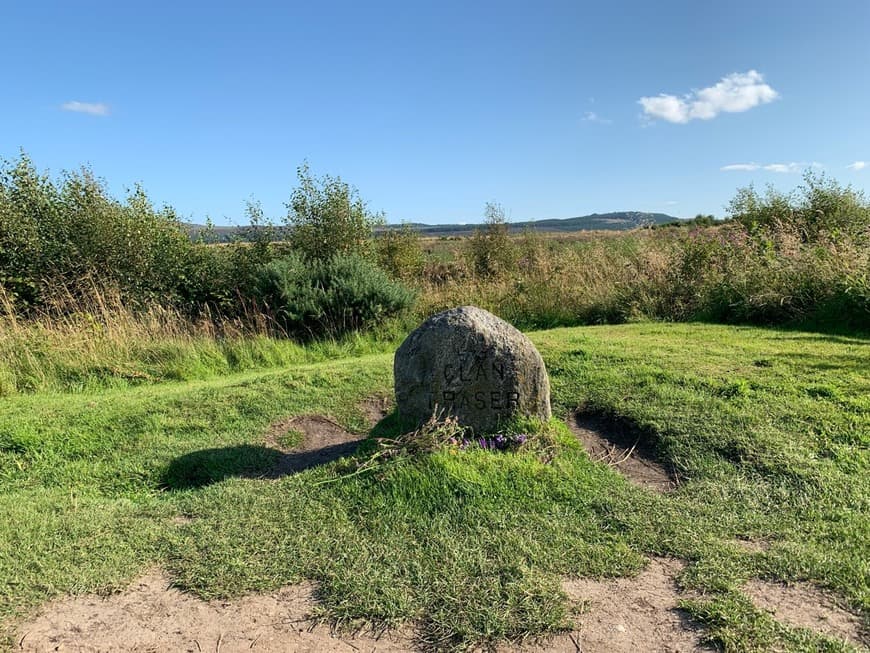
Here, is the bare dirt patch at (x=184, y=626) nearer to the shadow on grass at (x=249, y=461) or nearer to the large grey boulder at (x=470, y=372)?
the shadow on grass at (x=249, y=461)

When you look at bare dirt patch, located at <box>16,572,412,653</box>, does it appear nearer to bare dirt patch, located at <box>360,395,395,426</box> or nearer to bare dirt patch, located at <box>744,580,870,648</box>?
bare dirt patch, located at <box>744,580,870,648</box>

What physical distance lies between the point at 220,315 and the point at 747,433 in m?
10.1

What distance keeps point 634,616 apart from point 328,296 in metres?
8.59

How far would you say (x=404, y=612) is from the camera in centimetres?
297

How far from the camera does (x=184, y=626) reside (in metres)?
2.92

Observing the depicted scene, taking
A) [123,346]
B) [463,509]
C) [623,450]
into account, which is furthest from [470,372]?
[123,346]

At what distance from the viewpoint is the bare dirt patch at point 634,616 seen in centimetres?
271

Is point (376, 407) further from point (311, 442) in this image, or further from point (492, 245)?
point (492, 245)

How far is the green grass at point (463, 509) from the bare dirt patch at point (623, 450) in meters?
0.15

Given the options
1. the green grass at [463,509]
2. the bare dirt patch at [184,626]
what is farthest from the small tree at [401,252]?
the bare dirt patch at [184,626]

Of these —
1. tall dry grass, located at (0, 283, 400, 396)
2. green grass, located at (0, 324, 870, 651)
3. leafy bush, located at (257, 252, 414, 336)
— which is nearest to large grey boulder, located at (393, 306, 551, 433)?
green grass, located at (0, 324, 870, 651)

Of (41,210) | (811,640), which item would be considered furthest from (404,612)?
(41,210)

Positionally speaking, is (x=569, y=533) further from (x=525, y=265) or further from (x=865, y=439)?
(x=525, y=265)

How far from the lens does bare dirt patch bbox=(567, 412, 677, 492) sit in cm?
451
